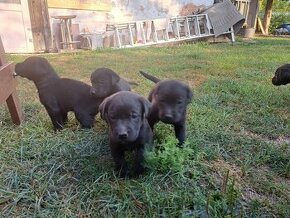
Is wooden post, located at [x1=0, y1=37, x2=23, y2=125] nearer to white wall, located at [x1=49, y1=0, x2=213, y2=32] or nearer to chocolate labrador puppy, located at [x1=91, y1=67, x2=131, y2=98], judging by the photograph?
chocolate labrador puppy, located at [x1=91, y1=67, x2=131, y2=98]

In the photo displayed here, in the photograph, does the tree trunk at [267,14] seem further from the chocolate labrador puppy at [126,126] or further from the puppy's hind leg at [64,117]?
the chocolate labrador puppy at [126,126]

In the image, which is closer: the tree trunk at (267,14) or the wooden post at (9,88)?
the wooden post at (9,88)

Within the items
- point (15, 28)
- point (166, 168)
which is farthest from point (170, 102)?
point (15, 28)

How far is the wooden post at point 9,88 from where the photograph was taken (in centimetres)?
368

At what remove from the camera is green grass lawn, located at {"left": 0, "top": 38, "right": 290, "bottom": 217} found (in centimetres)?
244

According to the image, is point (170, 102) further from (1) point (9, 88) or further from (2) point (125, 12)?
(2) point (125, 12)

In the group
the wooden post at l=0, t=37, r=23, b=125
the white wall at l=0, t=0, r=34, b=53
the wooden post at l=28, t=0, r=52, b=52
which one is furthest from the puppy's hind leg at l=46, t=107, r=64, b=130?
the wooden post at l=28, t=0, r=52, b=52

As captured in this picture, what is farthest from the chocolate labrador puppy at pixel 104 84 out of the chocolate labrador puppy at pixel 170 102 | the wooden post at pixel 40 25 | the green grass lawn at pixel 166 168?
the wooden post at pixel 40 25

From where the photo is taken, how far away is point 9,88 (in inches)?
154

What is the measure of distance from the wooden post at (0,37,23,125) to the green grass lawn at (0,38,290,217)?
18cm

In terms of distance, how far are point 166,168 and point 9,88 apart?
228 centimetres

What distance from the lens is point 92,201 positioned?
2.52 m

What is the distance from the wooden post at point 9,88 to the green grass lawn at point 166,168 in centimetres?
18

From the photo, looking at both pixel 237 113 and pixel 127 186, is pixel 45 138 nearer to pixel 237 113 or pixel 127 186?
pixel 127 186
